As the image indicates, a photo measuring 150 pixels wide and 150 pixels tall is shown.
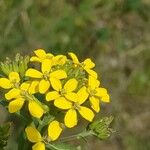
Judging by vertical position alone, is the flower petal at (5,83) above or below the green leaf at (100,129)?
above

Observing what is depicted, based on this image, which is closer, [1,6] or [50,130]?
[50,130]

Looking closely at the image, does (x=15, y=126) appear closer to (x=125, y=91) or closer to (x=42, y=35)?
(x=42, y=35)

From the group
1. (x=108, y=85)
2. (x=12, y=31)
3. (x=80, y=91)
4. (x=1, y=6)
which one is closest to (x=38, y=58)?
(x=80, y=91)

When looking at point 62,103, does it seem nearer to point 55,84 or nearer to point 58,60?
point 55,84

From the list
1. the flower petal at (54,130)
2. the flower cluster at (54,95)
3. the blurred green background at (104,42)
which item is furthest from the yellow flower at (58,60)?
the blurred green background at (104,42)

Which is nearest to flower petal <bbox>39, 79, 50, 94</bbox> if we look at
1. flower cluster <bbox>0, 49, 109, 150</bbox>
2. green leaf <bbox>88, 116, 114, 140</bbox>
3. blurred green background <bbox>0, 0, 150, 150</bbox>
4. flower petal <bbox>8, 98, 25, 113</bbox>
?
flower cluster <bbox>0, 49, 109, 150</bbox>

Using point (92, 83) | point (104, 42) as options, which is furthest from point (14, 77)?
point (104, 42)

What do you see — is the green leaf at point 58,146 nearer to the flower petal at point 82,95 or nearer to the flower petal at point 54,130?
the flower petal at point 54,130
